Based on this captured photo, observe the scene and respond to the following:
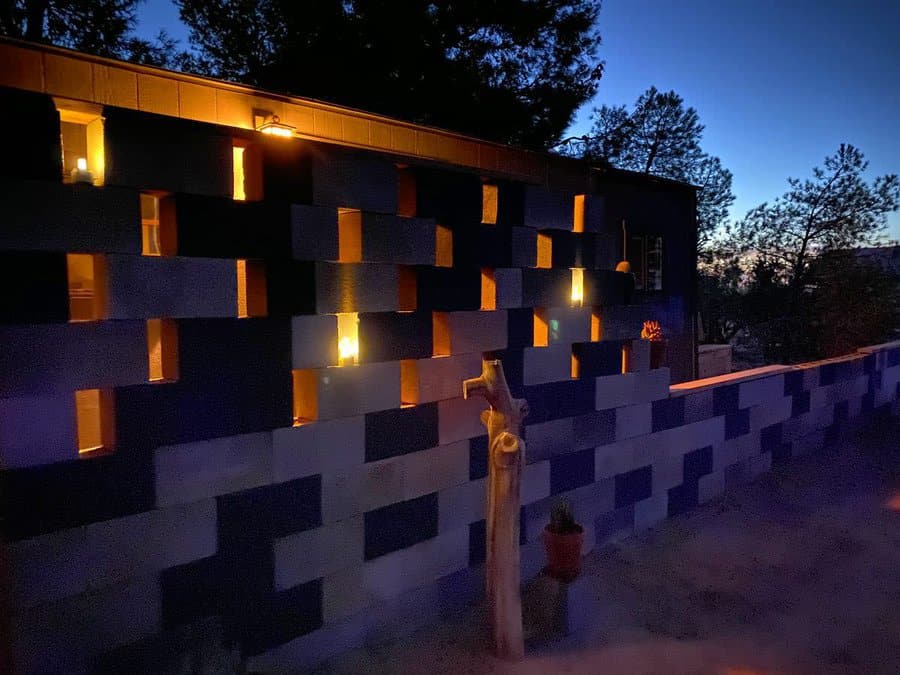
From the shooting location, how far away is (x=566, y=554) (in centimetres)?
451

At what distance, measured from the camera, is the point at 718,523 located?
6.59m

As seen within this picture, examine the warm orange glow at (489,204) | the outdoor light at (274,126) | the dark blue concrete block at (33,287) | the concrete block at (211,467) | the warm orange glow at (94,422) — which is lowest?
the concrete block at (211,467)

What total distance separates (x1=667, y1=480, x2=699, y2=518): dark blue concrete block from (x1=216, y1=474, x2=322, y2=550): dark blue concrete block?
420 cm

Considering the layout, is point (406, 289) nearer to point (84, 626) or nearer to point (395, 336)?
point (395, 336)

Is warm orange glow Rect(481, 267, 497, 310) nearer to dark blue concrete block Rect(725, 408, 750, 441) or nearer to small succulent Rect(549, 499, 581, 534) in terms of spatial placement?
small succulent Rect(549, 499, 581, 534)

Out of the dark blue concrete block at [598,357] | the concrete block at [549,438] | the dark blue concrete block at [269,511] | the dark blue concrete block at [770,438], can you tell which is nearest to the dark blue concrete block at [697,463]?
the dark blue concrete block at [770,438]

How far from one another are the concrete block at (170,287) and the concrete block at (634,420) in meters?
3.84

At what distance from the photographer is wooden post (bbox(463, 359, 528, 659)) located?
3.91 meters

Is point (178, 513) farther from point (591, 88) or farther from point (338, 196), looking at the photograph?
point (591, 88)

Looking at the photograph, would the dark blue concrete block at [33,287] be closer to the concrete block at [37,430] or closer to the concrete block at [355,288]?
the concrete block at [37,430]

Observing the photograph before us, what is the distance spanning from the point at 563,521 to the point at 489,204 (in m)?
2.41

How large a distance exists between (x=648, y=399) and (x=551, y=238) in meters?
2.06

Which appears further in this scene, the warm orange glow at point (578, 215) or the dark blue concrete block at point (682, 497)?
the dark blue concrete block at point (682, 497)

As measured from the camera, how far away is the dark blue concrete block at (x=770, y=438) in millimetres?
7910
